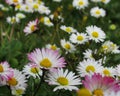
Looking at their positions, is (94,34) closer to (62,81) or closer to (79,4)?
(62,81)

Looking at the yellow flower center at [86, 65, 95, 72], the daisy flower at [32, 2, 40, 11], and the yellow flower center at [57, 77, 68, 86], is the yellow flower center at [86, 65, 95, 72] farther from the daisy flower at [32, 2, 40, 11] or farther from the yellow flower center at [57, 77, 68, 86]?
the daisy flower at [32, 2, 40, 11]

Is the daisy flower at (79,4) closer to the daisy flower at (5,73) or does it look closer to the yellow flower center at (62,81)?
the daisy flower at (5,73)

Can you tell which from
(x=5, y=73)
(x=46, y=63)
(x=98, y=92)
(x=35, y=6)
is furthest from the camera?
(x=35, y=6)

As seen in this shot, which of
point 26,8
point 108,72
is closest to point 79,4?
point 26,8

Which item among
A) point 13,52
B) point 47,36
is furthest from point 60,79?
point 47,36

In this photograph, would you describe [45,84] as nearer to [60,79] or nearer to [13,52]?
[60,79]

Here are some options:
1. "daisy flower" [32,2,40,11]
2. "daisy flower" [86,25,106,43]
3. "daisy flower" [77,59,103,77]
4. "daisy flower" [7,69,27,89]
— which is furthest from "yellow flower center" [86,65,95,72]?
"daisy flower" [32,2,40,11]

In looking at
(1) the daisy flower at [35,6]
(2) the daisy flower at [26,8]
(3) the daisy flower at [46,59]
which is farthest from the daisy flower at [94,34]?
(2) the daisy flower at [26,8]

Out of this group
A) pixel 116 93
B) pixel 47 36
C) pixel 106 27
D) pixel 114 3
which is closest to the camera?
pixel 116 93
